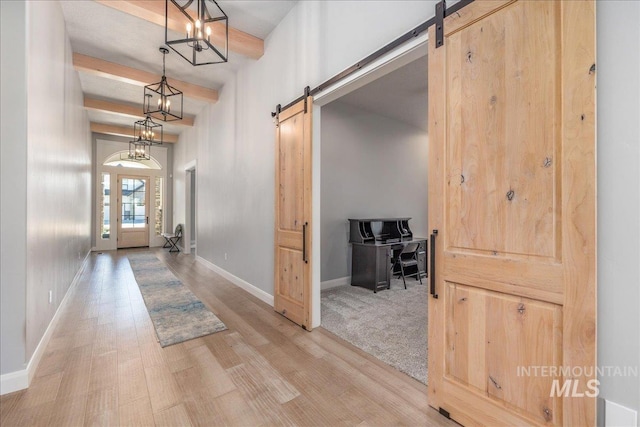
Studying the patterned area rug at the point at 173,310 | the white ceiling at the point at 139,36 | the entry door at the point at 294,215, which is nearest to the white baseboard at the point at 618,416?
the entry door at the point at 294,215

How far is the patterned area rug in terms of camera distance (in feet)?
9.39

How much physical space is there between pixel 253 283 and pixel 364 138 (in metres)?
3.26

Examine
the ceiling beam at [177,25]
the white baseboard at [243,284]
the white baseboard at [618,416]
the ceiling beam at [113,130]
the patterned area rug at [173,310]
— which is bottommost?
the patterned area rug at [173,310]

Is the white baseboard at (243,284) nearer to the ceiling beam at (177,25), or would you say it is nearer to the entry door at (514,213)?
the entry door at (514,213)

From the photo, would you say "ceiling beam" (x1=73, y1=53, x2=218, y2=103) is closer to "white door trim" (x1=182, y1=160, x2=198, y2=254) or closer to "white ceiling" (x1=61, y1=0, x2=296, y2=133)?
"white ceiling" (x1=61, y1=0, x2=296, y2=133)

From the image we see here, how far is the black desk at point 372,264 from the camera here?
4484mm

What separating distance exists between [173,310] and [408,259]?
389 centimetres

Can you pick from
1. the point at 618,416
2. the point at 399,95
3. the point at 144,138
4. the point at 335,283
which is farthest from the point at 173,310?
the point at 399,95

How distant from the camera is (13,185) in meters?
1.96

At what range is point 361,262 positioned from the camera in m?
4.74

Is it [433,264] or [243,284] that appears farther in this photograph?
[243,284]

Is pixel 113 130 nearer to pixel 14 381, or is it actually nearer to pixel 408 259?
pixel 14 381

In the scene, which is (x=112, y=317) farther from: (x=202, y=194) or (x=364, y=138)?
(x=364, y=138)

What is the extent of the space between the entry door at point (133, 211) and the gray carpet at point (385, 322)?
768 centimetres
